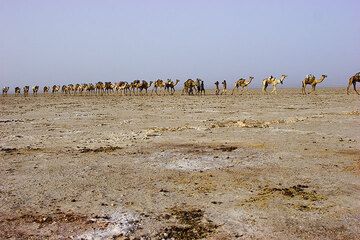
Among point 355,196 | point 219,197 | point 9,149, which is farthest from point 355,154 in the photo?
point 9,149

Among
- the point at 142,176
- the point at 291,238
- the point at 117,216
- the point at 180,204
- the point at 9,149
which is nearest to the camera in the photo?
the point at 291,238

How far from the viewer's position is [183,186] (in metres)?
7.10

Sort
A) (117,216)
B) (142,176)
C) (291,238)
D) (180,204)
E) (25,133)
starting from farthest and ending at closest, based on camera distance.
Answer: (25,133), (142,176), (180,204), (117,216), (291,238)

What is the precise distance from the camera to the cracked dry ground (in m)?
5.29

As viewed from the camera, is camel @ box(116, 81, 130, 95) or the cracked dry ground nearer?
the cracked dry ground

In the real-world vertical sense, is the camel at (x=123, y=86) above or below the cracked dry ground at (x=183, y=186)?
above

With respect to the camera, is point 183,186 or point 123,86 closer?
point 183,186

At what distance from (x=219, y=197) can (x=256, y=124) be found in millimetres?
9000

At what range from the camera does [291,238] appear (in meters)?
4.91

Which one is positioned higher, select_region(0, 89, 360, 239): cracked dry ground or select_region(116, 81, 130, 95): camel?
select_region(116, 81, 130, 95): camel

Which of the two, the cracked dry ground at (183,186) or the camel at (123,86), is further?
the camel at (123,86)

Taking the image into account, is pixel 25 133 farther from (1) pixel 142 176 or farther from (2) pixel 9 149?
(1) pixel 142 176

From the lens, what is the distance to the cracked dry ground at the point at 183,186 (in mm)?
5289

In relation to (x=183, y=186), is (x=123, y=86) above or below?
above
